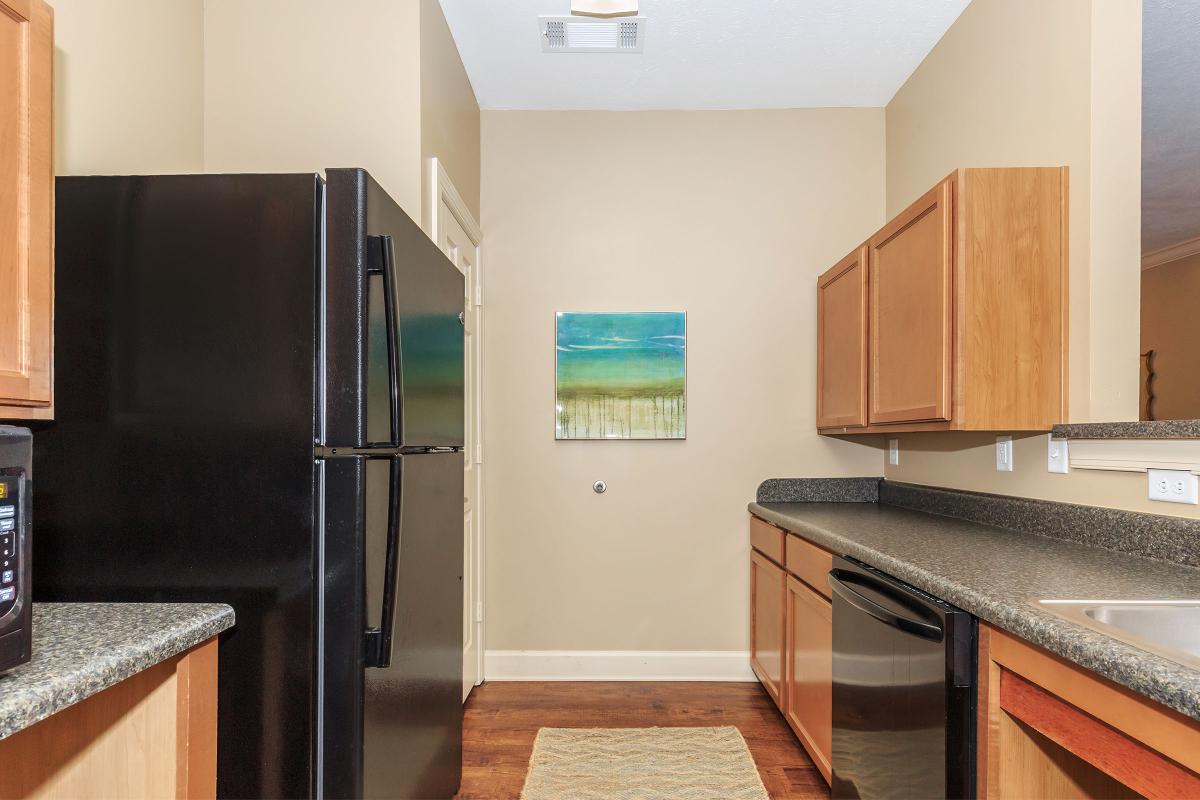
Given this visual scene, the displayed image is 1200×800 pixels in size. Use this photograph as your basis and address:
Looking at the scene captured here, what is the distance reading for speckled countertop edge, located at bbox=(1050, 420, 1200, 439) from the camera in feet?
5.08

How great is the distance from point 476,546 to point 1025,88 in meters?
2.75

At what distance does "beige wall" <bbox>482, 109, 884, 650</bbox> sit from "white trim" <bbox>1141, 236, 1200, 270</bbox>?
3.65 feet

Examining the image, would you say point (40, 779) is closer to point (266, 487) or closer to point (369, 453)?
point (266, 487)

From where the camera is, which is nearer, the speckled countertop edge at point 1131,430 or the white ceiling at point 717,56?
the speckled countertop edge at point 1131,430

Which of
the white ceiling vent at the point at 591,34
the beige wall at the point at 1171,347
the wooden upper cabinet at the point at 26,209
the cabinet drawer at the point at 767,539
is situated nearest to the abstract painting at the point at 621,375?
the cabinet drawer at the point at 767,539

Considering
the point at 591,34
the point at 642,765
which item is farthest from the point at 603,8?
the point at 642,765

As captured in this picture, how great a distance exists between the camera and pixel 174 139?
2.11m

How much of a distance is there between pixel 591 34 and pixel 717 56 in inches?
22.1

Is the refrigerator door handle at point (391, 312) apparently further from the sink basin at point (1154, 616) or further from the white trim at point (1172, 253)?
the white trim at point (1172, 253)

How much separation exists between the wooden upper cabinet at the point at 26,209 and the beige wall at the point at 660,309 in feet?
7.75

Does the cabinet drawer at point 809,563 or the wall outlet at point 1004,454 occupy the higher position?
the wall outlet at point 1004,454

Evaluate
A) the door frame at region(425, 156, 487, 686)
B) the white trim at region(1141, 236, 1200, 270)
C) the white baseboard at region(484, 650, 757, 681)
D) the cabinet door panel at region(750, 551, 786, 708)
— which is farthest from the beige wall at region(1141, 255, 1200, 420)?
the door frame at region(425, 156, 487, 686)

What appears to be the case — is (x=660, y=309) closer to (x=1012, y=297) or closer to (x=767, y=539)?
(x=767, y=539)

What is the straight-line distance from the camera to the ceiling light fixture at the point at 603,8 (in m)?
2.37
